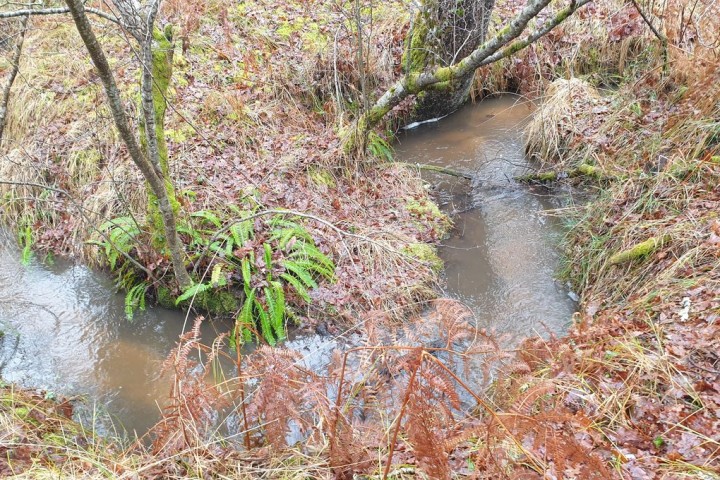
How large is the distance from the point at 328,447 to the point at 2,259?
17.0 ft

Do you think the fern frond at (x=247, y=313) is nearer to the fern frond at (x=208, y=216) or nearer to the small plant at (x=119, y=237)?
the fern frond at (x=208, y=216)

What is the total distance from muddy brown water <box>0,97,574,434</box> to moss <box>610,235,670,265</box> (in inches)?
25.9

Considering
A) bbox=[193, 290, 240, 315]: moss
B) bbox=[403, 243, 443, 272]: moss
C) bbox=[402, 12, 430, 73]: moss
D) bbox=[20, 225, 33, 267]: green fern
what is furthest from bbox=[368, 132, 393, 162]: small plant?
bbox=[20, 225, 33, 267]: green fern

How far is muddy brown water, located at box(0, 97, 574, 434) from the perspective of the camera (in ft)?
14.4

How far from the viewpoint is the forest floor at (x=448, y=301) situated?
252 cm

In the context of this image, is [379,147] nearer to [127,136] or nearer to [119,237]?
[119,237]

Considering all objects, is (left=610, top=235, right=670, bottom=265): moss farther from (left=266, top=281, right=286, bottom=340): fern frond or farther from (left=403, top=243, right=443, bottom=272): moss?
(left=266, top=281, right=286, bottom=340): fern frond

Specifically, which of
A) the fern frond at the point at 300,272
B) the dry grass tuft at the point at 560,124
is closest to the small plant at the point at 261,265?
the fern frond at the point at 300,272

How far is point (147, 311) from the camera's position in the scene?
5.07m

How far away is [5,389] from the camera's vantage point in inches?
148

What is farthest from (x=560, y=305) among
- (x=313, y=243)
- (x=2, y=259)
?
(x=2, y=259)

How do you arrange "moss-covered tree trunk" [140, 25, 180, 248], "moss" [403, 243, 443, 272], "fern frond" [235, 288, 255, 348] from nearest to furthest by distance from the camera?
1. "moss-covered tree trunk" [140, 25, 180, 248]
2. "fern frond" [235, 288, 255, 348]
3. "moss" [403, 243, 443, 272]

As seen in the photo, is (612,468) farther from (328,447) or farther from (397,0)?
(397,0)

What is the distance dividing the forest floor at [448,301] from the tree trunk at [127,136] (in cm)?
84
